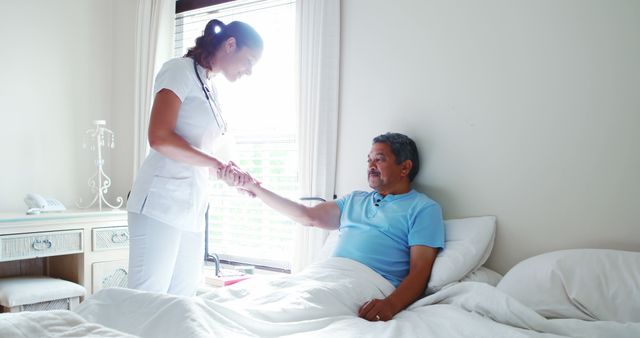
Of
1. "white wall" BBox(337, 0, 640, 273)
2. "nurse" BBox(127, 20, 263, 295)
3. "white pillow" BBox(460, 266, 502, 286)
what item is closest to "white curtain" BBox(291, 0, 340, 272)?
"white wall" BBox(337, 0, 640, 273)

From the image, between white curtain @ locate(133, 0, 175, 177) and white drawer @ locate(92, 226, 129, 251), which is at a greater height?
white curtain @ locate(133, 0, 175, 177)

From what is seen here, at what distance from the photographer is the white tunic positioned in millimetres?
1906

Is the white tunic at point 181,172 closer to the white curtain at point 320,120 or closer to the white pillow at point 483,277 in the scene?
the white curtain at point 320,120

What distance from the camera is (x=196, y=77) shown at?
1991 mm

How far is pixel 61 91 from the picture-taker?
327cm

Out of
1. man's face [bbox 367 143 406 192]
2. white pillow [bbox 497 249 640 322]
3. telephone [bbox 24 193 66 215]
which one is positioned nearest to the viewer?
white pillow [bbox 497 249 640 322]

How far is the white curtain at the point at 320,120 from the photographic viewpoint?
249 centimetres

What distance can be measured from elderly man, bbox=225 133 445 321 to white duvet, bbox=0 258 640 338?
183 millimetres

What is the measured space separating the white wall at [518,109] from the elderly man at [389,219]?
0.55 feet

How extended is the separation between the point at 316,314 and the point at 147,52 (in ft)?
8.16

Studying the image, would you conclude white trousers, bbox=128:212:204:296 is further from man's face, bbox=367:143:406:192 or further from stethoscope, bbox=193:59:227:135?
man's face, bbox=367:143:406:192

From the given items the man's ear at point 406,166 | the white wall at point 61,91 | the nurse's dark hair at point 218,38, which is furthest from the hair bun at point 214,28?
the white wall at point 61,91

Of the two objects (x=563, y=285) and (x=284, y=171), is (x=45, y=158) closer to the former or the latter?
(x=284, y=171)

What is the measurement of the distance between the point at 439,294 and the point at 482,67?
3.22 feet
